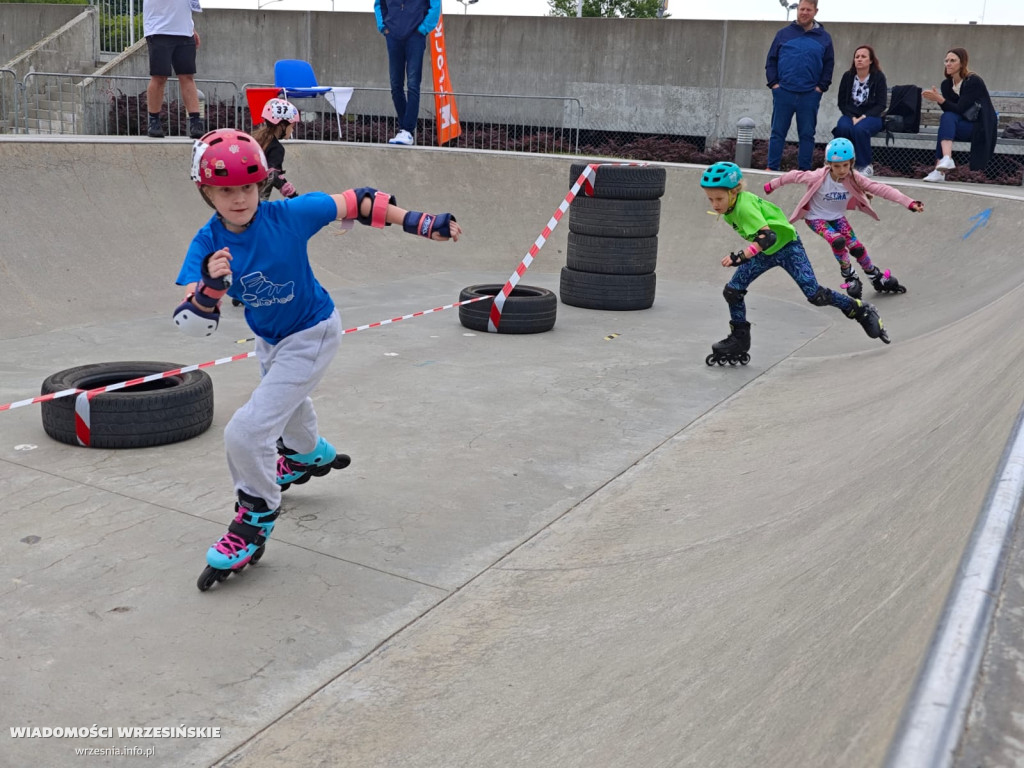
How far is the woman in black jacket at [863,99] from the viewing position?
13672mm

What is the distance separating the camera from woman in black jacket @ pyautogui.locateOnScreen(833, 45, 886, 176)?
44.9 feet

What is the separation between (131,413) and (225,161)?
7.77 ft

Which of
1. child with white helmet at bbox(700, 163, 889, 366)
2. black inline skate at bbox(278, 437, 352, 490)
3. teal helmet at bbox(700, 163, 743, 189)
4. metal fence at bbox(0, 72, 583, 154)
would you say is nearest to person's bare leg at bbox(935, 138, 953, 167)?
metal fence at bbox(0, 72, 583, 154)

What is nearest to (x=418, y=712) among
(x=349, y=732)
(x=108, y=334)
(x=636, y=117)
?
(x=349, y=732)

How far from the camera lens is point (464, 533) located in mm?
4691

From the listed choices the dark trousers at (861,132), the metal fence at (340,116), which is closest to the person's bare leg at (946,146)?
the dark trousers at (861,132)

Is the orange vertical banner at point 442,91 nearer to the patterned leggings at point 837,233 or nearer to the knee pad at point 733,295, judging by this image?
the patterned leggings at point 837,233

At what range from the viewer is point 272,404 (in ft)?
13.3

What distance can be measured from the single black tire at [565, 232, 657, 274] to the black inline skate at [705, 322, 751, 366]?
2.71m

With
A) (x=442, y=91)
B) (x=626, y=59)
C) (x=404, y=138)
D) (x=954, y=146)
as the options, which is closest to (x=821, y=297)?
(x=404, y=138)

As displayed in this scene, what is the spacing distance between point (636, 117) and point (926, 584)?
19.0 m

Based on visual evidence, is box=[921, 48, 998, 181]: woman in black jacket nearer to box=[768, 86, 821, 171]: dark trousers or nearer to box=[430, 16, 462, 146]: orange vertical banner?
box=[768, 86, 821, 171]: dark trousers

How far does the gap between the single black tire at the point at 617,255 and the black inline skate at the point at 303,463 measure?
6649 mm

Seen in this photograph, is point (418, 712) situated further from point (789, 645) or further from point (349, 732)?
point (789, 645)
